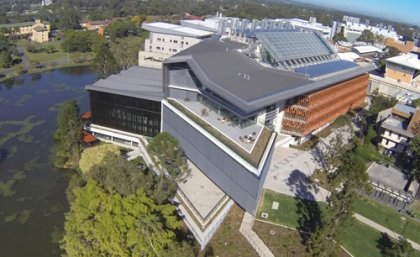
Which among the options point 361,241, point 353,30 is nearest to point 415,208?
point 361,241

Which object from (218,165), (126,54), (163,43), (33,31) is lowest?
(218,165)

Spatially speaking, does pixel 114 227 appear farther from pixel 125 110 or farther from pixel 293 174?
pixel 125 110

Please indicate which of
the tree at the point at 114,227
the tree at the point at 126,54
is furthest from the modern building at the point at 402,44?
the tree at the point at 114,227

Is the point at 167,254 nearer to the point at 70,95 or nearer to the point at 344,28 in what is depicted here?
the point at 70,95

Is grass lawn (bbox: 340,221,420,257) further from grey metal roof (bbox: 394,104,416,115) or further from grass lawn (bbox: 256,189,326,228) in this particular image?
grey metal roof (bbox: 394,104,416,115)

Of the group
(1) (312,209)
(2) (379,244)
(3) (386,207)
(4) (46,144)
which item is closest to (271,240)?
(1) (312,209)
